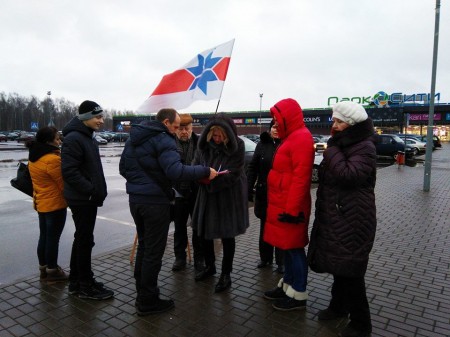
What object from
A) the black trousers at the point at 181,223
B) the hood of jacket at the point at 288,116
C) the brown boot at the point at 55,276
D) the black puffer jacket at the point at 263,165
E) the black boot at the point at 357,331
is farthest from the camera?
the black trousers at the point at 181,223

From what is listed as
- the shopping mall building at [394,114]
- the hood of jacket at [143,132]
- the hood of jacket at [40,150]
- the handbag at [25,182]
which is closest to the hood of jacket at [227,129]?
the hood of jacket at [143,132]

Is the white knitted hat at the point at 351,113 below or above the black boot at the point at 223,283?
above

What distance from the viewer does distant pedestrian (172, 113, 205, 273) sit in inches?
180

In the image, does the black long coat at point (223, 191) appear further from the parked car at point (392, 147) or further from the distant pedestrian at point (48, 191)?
the parked car at point (392, 147)

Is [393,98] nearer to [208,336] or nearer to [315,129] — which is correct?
[315,129]

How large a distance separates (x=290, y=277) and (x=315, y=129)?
67293mm

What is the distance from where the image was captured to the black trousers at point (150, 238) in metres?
3.38

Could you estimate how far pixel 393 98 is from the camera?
6438 centimetres

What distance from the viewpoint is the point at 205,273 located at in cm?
435

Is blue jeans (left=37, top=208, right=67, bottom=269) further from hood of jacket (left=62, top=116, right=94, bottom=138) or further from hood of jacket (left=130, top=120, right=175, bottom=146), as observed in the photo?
hood of jacket (left=130, top=120, right=175, bottom=146)

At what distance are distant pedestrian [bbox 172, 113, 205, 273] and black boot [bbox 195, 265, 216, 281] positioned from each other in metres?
0.17

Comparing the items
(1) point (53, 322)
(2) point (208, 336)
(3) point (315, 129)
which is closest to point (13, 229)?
(1) point (53, 322)

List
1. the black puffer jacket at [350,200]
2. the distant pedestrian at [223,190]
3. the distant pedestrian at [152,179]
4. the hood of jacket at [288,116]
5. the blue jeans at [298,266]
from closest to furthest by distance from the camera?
1. the black puffer jacket at [350,200]
2. the distant pedestrian at [152,179]
3. the hood of jacket at [288,116]
4. the blue jeans at [298,266]
5. the distant pedestrian at [223,190]

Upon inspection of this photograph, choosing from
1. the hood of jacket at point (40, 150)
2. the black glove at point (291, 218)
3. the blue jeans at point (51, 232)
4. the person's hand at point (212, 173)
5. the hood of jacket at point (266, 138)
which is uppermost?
the hood of jacket at point (266, 138)
